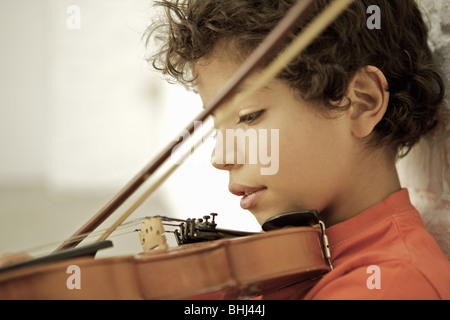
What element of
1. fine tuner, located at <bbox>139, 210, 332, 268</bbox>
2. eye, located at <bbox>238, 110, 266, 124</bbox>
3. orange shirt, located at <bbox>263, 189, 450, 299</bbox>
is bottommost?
orange shirt, located at <bbox>263, 189, 450, 299</bbox>

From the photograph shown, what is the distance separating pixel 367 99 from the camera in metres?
0.69

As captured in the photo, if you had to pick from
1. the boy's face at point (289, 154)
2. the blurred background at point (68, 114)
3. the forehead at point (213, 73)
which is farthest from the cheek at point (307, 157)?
the blurred background at point (68, 114)

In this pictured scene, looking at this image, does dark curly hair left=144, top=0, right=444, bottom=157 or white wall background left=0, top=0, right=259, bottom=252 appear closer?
dark curly hair left=144, top=0, right=444, bottom=157

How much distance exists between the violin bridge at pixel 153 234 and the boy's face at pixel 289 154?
124 millimetres

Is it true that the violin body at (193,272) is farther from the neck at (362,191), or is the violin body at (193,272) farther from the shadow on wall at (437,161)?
the shadow on wall at (437,161)

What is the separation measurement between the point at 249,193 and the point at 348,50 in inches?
9.7

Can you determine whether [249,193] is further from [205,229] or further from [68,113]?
[68,113]

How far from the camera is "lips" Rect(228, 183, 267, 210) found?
68 cm

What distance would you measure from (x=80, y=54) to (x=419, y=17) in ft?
6.63

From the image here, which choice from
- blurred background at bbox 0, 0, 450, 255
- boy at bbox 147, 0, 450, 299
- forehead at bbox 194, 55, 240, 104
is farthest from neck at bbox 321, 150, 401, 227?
blurred background at bbox 0, 0, 450, 255

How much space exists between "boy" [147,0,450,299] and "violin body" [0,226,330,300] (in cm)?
5

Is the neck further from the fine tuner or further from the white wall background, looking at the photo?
the white wall background

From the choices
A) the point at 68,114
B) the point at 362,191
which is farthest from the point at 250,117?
the point at 68,114
